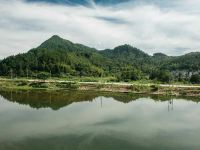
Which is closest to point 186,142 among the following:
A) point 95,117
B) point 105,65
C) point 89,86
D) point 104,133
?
point 104,133

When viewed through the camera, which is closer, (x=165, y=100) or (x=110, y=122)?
(x=110, y=122)

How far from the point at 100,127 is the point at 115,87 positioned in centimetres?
4069

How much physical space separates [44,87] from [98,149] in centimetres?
5349

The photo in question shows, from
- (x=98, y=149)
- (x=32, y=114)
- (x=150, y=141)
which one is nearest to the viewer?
(x=98, y=149)

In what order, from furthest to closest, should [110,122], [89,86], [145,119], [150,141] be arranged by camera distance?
[89,86] < [145,119] < [110,122] < [150,141]

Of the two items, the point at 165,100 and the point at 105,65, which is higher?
the point at 105,65

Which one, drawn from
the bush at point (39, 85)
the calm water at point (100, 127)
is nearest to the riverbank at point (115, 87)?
the bush at point (39, 85)

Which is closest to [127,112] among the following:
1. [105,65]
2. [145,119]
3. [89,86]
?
[145,119]

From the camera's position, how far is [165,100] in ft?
184

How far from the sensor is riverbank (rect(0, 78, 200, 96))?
6522 cm

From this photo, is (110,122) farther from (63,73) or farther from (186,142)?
(63,73)

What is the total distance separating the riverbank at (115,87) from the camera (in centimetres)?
6522

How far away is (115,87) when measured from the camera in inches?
2798

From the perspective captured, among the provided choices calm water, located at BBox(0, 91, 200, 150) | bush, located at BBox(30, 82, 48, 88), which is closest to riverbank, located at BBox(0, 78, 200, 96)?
bush, located at BBox(30, 82, 48, 88)
